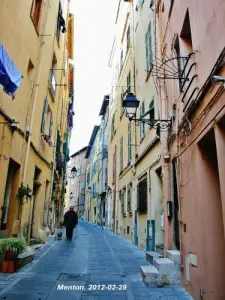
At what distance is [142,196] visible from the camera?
35.2ft

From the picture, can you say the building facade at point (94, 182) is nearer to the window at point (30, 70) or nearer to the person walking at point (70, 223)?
the person walking at point (70, 223)

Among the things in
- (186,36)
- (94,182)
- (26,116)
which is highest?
(94,182)

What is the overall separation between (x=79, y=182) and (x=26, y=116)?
4856cm

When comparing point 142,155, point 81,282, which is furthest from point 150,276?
point 142,155

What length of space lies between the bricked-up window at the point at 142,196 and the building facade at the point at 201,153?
3.52m

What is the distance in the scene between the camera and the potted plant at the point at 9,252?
18.3 ft

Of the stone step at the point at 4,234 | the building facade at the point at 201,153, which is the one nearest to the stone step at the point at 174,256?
the building facade at the point at 201,153

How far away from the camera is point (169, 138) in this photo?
6.96 metres

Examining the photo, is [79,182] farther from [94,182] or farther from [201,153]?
[201,153]

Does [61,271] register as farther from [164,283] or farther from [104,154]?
[104,154]

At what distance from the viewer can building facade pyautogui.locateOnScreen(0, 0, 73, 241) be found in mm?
7023

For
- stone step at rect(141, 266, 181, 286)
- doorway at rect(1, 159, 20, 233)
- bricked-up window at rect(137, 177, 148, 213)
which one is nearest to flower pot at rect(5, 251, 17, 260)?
doorway at rect(1, 159, 20, 233)

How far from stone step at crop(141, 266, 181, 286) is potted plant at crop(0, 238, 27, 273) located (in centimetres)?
268

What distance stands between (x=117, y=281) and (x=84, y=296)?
44.5 inches
